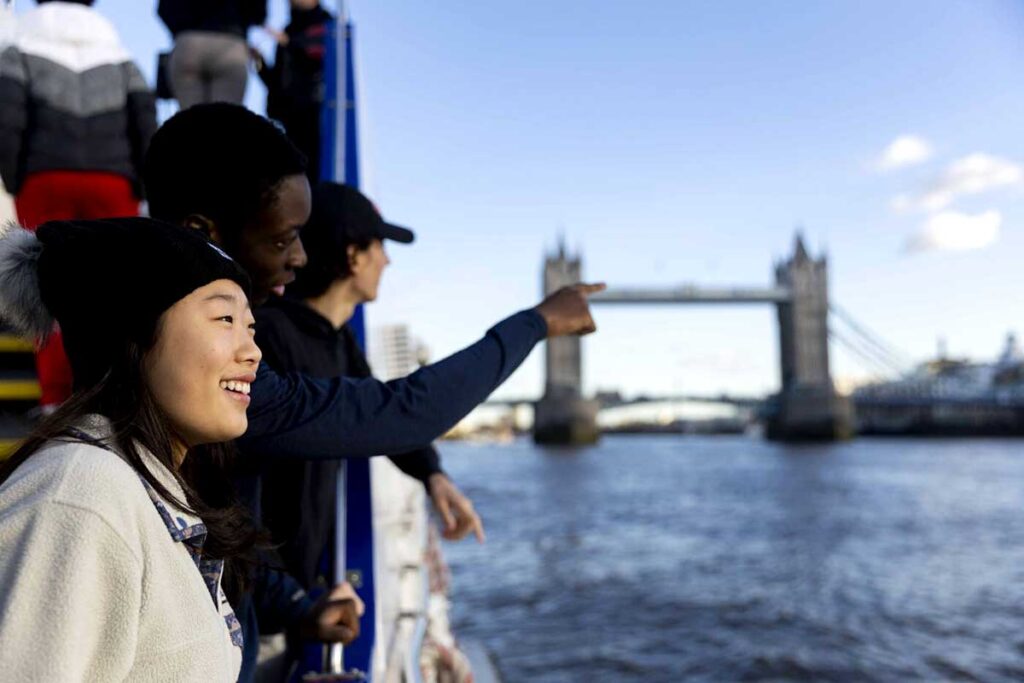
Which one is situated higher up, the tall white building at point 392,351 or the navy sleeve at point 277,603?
the tall white building at point 392,351

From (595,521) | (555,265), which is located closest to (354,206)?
(595,521)

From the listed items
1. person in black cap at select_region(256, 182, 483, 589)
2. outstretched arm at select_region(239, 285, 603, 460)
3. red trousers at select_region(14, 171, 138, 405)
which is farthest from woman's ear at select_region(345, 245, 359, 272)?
red trousers at select_region(14, 171, 138, 405)

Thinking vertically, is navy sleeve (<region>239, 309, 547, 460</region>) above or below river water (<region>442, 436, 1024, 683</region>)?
above

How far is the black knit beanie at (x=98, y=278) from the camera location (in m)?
0.69

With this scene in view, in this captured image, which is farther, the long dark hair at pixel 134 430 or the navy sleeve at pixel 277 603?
the navy sleeve at pixel 277 603

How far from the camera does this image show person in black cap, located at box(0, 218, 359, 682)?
1.72 ft

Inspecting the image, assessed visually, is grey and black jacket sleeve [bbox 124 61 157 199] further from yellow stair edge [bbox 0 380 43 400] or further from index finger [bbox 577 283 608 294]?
index finger [bbox 577 283 608 294]

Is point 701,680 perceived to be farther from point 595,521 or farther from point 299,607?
point 595,521

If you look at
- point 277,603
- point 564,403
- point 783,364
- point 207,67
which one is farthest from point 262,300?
point 783,364

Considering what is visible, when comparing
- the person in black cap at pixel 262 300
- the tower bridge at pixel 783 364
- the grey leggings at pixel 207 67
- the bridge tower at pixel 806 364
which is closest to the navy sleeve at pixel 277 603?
the person in black cap at pixel 262 300

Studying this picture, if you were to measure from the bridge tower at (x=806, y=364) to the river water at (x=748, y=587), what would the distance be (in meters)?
34.3

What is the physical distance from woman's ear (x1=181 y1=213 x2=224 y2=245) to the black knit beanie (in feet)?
1.29

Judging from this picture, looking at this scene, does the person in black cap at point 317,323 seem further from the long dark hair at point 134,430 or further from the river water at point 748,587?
the river water at point 748,587

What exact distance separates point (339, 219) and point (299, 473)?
44 centimetres
